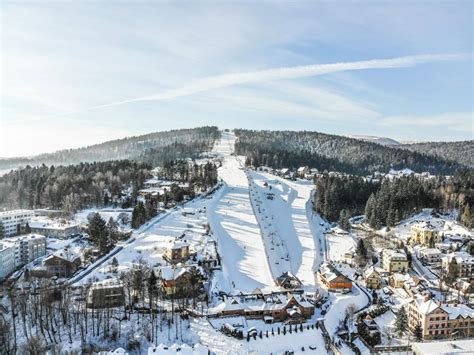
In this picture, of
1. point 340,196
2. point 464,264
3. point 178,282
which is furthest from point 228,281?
point 340,196

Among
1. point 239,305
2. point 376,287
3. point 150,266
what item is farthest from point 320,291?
point 150,266

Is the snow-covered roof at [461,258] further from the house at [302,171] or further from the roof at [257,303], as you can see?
the house at [302,171]

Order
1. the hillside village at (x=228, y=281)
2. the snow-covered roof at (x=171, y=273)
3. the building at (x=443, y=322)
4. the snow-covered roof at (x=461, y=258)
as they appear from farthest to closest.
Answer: the snow-covered roof at (x=461, y=258) → the snow-covered roof at (x=171, y=273) → the building at (x=443, y=322) → the hillside village at (x=228, y=281)

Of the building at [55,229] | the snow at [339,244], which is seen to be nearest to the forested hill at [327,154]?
the snow at [339,244]

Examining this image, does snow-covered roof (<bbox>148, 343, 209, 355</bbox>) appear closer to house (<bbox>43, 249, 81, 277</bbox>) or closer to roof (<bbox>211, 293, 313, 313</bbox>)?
roof (<bbox>211, 293, 313, 313</bbox>)

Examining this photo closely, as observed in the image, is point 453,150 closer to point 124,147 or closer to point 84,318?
point 124,147
